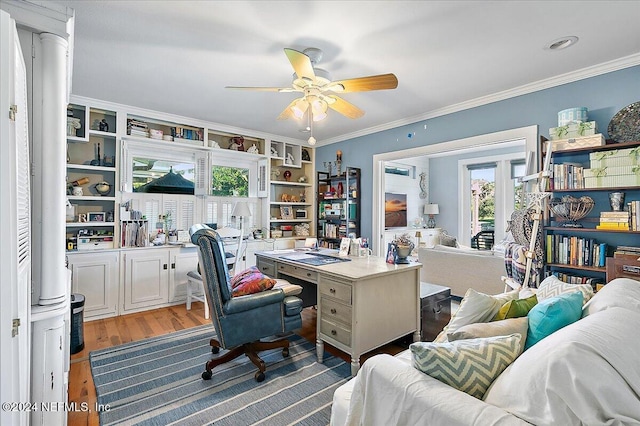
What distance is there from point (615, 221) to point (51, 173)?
3.90 m

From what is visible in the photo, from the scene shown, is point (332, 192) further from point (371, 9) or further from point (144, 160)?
point (371, 9)

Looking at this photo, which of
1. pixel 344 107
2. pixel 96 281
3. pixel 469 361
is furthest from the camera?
pixel 96 281

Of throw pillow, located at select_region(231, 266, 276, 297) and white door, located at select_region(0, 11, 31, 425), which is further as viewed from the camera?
throw pillow, located at select_region(231, 266, 276, 297)

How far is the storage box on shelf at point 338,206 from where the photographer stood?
4.90m

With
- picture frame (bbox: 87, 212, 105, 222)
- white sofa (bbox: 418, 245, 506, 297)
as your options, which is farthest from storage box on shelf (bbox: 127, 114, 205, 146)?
white sofa (bbox: 418, 245, 506, 297)

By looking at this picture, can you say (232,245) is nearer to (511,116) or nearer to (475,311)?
(475,311)

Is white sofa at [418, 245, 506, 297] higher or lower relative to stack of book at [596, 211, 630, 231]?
lower

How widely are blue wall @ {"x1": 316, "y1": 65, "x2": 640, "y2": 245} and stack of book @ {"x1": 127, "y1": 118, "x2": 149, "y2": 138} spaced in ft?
9.85

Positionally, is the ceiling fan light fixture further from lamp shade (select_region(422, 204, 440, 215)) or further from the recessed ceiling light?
lamp shade (select_region(422, 204, 440, 215))

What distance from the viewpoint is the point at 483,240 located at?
6.66m

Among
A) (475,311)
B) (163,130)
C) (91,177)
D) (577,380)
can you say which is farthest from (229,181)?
(577,380)

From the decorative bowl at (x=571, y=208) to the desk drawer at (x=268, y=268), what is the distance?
272cm

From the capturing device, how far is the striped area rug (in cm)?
188

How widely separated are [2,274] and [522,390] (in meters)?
1.56
